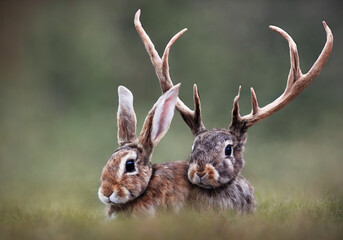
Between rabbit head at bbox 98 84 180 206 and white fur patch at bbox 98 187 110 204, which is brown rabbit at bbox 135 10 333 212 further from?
white fur patch at bbox 98 187 110 204

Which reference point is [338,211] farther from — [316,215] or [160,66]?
Result: [160,66]

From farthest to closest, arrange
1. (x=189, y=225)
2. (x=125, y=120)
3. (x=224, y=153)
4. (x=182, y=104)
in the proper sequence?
(x=182, y=104)
(x=125, y=120)
(x=224, y=153)
(x=189, y=225)

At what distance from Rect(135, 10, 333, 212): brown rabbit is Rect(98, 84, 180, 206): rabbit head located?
264 mm

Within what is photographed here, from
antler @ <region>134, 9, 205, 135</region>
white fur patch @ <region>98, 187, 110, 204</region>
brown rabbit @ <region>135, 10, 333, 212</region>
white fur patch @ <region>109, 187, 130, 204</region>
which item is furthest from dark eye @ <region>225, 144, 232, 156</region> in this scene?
white fur patch @ <region>98, 187, 110, 204</region>

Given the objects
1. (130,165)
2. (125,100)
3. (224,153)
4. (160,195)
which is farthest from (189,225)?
(125,100)

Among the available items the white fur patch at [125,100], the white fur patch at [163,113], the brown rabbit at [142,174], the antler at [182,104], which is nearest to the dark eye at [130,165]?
the brown rabbit at [142,174]

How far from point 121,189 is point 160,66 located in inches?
46.5

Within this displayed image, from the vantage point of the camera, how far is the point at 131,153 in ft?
13.0

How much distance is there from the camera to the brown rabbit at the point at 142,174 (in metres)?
3.87

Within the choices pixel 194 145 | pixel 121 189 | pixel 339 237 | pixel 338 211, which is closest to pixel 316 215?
pixel 338 211

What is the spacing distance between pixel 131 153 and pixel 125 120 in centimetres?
37

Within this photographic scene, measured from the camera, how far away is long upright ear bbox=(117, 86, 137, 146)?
423 cm

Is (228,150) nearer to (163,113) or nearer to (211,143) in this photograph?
(211,143)

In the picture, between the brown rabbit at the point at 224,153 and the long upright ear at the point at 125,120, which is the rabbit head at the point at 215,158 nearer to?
the brown rabbit at the point at 224,153
